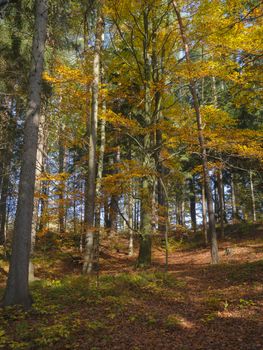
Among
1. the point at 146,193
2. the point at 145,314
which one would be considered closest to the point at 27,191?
the point at 145,314

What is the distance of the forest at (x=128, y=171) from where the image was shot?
621cm

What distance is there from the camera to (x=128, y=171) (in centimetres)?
1238

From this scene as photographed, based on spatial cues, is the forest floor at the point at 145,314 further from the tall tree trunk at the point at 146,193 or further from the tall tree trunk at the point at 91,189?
the tall tree trunk at the point at 146,193

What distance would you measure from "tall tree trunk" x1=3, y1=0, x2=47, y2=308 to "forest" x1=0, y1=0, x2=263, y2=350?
0.08ft

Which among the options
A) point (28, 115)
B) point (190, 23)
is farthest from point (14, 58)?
point (190, 23)

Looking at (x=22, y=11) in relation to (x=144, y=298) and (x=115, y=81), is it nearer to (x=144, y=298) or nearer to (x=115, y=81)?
(x=115, y=81)

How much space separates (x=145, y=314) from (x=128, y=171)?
6.35 meters

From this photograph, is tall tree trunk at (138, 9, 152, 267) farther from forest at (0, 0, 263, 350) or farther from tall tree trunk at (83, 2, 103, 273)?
tall tree trunk at (83, 2, 103, 273)

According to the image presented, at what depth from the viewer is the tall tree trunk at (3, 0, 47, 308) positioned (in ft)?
22.0

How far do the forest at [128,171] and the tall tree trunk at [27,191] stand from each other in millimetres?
25

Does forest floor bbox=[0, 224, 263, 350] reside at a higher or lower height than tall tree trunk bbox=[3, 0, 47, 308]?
lower

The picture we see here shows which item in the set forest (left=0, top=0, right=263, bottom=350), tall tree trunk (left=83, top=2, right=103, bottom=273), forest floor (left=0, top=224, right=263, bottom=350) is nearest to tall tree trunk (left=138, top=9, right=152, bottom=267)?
forest (left=0, top=0, right=263, bottom=350)

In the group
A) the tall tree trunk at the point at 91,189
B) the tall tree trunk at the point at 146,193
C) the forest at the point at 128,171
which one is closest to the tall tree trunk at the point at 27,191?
the forest at the point at 128,171

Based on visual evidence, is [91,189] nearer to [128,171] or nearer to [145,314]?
[128,171]
